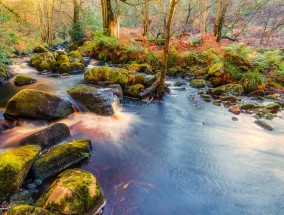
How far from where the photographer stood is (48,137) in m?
4.78

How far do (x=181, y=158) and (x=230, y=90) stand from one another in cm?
531

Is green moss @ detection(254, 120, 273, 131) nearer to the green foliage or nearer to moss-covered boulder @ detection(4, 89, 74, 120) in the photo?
the green foliage

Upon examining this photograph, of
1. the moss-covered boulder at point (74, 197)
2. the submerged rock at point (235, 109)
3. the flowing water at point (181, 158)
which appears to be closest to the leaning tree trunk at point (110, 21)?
the flowing water at point (181, 158)

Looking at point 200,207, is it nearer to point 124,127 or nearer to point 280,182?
A: point 280,182

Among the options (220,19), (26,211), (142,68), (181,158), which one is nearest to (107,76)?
(142,68)

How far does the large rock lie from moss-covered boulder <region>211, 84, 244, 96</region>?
255 inches

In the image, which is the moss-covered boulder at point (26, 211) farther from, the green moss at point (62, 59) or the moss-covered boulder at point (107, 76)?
the green moss at point (62, 59)

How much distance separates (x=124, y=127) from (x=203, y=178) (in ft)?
9.64

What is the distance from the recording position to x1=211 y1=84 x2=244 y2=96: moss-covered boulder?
884cm

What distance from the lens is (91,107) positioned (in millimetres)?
7020

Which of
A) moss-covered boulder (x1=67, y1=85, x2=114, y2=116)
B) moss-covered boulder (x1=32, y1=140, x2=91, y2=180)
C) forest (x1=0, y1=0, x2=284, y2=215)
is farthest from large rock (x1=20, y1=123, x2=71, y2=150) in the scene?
moss-covered boulder (x1=67, y1=85, x2=114, y2=116)

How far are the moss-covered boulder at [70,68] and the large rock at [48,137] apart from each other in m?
7.35

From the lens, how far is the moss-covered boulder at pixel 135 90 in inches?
331

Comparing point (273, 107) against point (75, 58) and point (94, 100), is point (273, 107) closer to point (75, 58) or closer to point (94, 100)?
point (94, 100)
